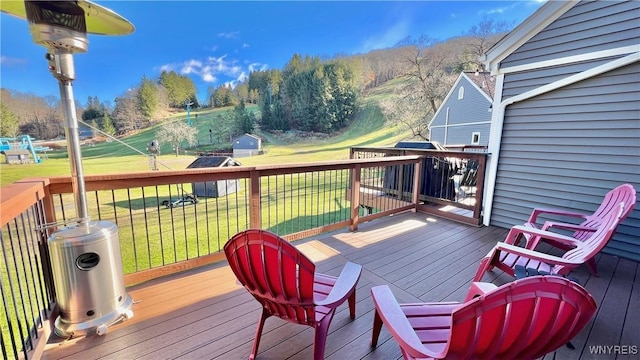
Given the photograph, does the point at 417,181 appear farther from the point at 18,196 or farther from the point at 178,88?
the point at 178,88

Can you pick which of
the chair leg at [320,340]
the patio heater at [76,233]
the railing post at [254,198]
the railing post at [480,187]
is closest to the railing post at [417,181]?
the railing post at [480,187]

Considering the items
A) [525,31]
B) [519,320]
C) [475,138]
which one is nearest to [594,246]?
[519,320]

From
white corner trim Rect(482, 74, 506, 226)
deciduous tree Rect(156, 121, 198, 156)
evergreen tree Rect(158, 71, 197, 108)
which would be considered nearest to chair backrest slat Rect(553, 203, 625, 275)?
white corner trim Rect(482, 74, 506, 226)

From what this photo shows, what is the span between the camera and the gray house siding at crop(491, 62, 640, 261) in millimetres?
3033

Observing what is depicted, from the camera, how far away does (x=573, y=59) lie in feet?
10.7

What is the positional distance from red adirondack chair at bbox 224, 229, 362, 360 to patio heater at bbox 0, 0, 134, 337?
37.5 inches

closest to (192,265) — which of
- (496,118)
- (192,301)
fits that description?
(192,301)

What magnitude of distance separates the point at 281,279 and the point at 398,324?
0.62 meters

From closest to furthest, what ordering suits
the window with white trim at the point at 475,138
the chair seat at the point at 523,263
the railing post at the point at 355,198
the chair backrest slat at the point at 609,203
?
the chair seat at the point at 523,263 < the chair backrest slat at the point at 609,203 < the railing post at the point at 355,198 < the window with white trim at the point at 475,138

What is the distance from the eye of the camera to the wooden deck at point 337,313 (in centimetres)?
171

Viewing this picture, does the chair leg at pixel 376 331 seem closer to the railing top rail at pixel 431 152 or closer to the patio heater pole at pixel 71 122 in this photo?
the patio heater pole at pixel 71 122

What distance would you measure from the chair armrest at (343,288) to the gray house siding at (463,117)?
44.0ft

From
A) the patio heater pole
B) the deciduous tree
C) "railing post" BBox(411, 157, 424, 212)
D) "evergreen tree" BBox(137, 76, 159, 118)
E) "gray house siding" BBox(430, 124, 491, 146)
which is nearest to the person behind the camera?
the patio heater pole

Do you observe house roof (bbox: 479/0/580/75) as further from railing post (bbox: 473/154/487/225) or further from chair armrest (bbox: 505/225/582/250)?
chair armrest (bbox: 505/225/582/250)
